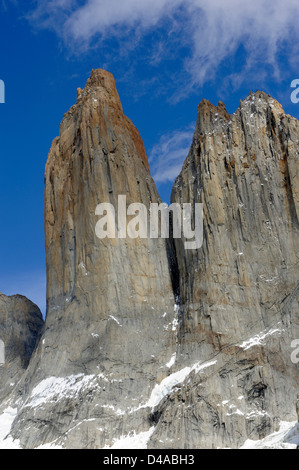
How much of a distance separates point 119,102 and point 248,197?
1890 centimetres

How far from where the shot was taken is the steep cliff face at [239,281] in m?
50.6

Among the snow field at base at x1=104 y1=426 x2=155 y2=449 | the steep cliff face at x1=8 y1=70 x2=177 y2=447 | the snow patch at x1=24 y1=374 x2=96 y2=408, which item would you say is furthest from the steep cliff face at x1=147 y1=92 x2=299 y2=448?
the snow patch at x1=24 y1=374 x2=96 y2=408

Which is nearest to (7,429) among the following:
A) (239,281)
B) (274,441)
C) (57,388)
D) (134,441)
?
(57,388)

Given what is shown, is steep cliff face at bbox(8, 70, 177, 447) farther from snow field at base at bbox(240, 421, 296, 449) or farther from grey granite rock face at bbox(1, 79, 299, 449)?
snow field at base at bbox(240, 421, 296, 449)

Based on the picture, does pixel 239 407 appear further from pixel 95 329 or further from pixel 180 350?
pixel 95 329

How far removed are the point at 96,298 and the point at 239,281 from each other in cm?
1185

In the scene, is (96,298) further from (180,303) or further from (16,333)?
(16,333)

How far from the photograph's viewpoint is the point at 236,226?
57.7 m

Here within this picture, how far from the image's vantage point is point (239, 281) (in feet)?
184

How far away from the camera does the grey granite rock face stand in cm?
5159

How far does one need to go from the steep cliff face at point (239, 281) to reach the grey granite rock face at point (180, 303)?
87mm

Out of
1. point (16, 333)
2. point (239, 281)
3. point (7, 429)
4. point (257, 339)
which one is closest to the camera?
point (257, 339)

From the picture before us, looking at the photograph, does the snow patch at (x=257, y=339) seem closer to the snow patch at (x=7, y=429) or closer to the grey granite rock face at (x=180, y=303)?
the grey granite rock face at (x=180, y=303)
